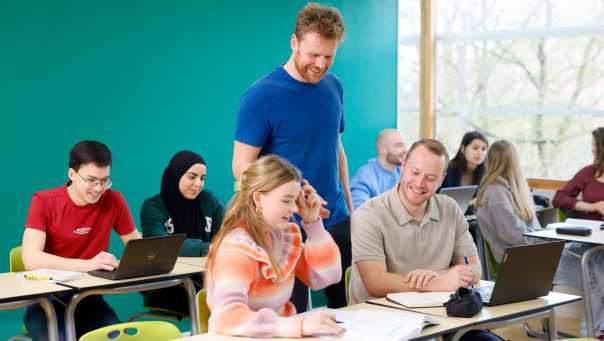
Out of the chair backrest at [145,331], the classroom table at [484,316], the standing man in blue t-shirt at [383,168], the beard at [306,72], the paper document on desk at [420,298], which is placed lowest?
the chair backrest at [145,331]

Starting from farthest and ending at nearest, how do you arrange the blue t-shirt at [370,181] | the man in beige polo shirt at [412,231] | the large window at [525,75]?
the large window at [525,75] → the blue t-shirt at [370,181] → the man in beige polo shirt at [412,231]

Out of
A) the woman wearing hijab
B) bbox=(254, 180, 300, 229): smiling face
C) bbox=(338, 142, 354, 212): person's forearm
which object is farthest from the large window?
bbox=(254, 180, 300, 229): smiling face

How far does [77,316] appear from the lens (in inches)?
147

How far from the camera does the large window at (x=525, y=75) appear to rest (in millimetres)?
6383

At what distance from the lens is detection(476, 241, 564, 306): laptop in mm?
2824

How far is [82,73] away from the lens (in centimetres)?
498

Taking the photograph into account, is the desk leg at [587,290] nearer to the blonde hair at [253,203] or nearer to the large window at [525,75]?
the large window at [525,75]

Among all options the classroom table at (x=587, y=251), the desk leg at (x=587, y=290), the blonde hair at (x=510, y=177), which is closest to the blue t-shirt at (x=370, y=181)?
the blonde hair at (x=510, y=177)

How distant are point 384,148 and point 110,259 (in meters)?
3.07

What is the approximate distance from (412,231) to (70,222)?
1.57 m

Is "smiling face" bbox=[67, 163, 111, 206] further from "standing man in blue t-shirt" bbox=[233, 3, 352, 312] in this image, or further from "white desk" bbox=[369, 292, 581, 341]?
"white desk" bbox=[369, 292, 581, 341]

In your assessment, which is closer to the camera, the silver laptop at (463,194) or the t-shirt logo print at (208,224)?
the t-shirt logo print at (208,224)

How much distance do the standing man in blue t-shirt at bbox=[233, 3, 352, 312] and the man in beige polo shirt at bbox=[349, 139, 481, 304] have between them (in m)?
0.22

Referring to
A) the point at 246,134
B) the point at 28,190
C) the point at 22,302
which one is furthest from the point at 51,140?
the point at 246,134
